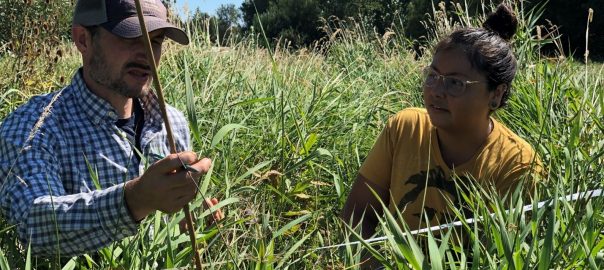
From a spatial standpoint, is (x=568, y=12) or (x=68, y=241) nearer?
(x=68, y=241)

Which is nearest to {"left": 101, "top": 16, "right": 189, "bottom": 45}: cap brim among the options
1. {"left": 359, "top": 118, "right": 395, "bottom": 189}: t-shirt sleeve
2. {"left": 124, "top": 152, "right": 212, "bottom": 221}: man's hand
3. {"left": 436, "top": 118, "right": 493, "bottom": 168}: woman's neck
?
{"left": 124, "top": 152, "right": 212, "bottom": 221}: man's hand

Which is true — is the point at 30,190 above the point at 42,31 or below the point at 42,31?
below

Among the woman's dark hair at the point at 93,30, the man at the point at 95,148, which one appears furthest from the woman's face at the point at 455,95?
the woman's dark hair at the point at 93,30

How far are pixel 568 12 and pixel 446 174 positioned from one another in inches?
1113

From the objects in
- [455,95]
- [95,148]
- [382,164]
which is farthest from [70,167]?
[455,95]

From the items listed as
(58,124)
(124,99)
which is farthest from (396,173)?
(58,124)

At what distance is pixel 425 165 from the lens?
238 centimetres

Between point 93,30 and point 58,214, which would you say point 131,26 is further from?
point 58,214

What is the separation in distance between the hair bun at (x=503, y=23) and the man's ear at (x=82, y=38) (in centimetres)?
136

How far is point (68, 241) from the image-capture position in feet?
5.32

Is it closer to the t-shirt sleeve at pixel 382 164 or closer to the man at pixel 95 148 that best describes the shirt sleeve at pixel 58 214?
the man at pixel 95 148

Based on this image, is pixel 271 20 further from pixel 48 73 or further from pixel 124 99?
pixel 124 99

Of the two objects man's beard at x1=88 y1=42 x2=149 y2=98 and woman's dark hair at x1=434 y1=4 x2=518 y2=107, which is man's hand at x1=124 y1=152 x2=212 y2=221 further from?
woman's dark hair at x1=434 y1=4 x2=518 y2=107

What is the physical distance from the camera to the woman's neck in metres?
2.37
